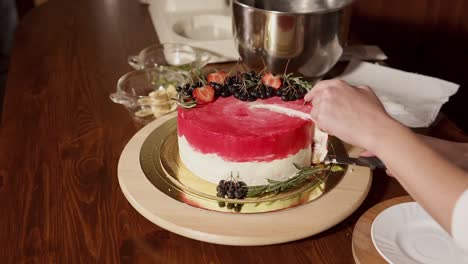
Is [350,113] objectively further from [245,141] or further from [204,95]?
[204,95]

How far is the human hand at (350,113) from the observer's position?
93 cm

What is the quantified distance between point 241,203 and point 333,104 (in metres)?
0.25

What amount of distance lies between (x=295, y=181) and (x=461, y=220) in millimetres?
359

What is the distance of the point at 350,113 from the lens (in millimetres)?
977


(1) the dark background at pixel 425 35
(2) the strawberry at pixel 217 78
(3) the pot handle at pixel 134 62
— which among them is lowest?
(1) the dark background at pixel 425 35

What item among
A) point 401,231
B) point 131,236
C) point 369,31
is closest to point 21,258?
point 131,236

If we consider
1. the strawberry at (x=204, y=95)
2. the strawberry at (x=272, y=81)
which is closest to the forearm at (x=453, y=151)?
the strawberry at (x=272, y=81)

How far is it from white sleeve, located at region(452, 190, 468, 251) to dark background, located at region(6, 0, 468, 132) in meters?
1.73

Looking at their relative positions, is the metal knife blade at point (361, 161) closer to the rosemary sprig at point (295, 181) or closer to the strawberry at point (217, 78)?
the rosemary sprig at point (295, 181)

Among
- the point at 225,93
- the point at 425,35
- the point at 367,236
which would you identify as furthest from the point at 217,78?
the point at 425,35

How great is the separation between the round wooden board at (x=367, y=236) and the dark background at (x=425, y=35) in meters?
1.50

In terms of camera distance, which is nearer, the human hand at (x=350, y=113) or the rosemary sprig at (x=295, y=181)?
the human hand at (x=350, y=113)

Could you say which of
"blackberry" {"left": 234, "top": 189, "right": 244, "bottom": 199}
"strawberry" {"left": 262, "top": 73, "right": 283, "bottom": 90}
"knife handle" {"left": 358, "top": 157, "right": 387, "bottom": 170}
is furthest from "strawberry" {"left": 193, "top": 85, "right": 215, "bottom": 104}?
"knife handle" {"left": 358, "top": 157, "right": 387, "bottom": 170}

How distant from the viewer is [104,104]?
1.52 m
